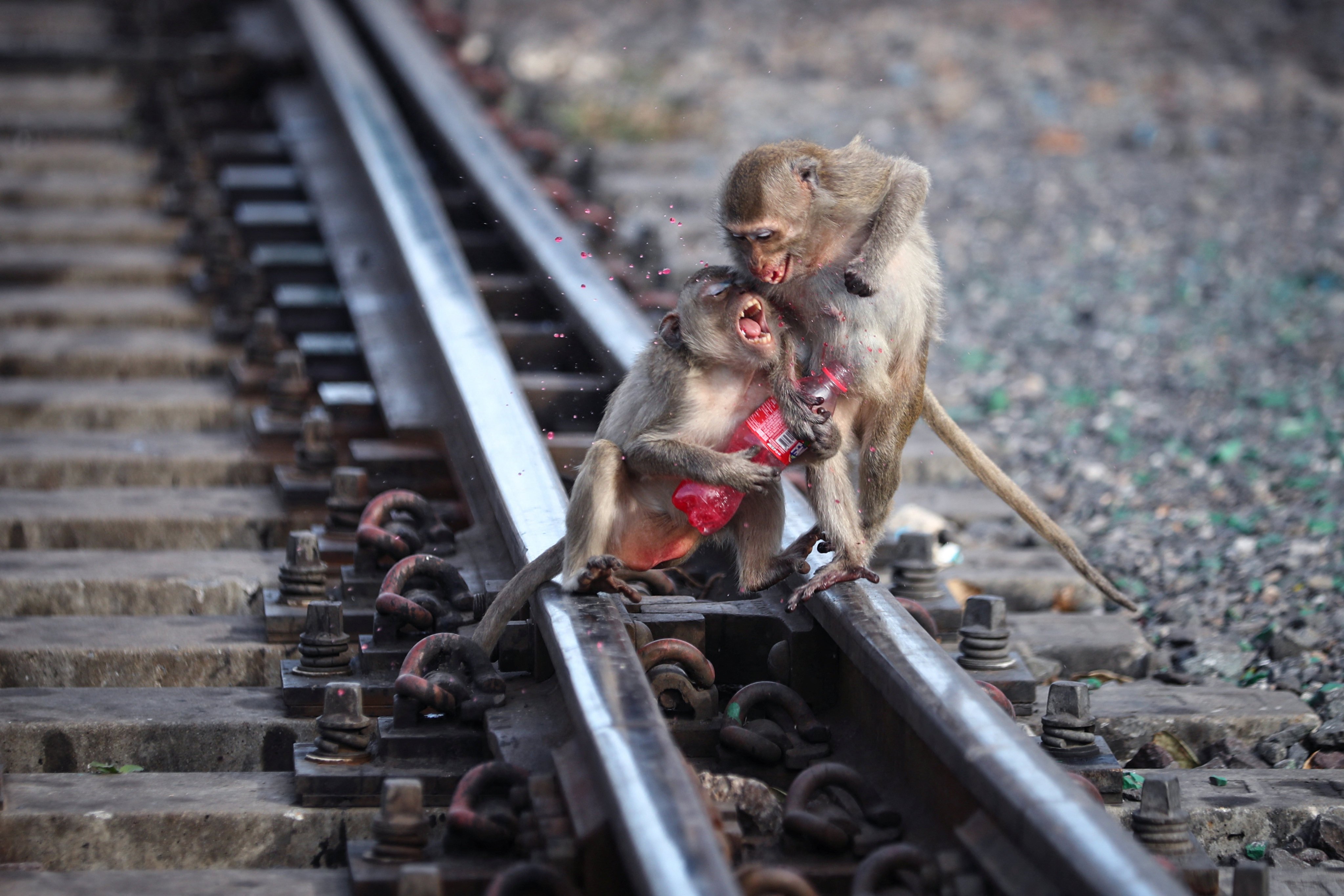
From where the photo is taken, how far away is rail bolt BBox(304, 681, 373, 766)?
3.74 m

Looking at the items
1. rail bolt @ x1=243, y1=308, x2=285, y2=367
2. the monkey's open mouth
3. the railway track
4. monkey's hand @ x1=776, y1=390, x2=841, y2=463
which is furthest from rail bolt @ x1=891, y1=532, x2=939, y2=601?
rail bolt @ x1=243, y1=308, x2=285, y2=367

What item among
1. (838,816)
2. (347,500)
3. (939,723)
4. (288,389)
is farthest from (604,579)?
(288,389)

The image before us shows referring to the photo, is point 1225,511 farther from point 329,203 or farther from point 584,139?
point 584,139

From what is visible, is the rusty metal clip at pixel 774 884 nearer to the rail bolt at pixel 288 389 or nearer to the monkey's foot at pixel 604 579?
the monkey's foot at pixel 604 579

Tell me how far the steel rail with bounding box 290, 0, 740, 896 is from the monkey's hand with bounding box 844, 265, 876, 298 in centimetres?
99

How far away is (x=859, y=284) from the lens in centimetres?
416

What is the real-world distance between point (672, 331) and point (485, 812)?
1.34 meters

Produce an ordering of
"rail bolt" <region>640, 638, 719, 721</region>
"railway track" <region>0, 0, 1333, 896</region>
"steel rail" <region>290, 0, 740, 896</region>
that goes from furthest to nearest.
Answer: "rail bolt" <region>640, 638, 719, 721</region>
"railway track" <region>0, 0, 1333, 896</region>
"steel rail" <region>290, 0, 740, 896</region>

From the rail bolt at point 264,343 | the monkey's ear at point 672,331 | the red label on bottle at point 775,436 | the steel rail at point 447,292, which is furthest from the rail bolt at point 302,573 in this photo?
the rail bolt at point 264,343

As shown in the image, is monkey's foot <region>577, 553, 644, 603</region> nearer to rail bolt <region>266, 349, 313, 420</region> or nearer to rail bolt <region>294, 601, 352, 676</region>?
rail bolt <region>294, 601, 352, 676</region>

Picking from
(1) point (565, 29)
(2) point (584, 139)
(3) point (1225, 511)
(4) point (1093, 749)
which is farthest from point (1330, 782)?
(1) point (565, 29)

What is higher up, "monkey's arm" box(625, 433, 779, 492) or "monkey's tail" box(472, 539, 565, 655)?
"monkey's arm" box(625, 433, 779, 492)

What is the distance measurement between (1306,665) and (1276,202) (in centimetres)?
580

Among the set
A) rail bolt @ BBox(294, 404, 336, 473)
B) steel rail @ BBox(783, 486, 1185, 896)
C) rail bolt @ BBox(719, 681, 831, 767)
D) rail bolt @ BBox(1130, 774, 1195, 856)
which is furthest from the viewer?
rail bolt @ BBox(294, 404, 336, 473)
